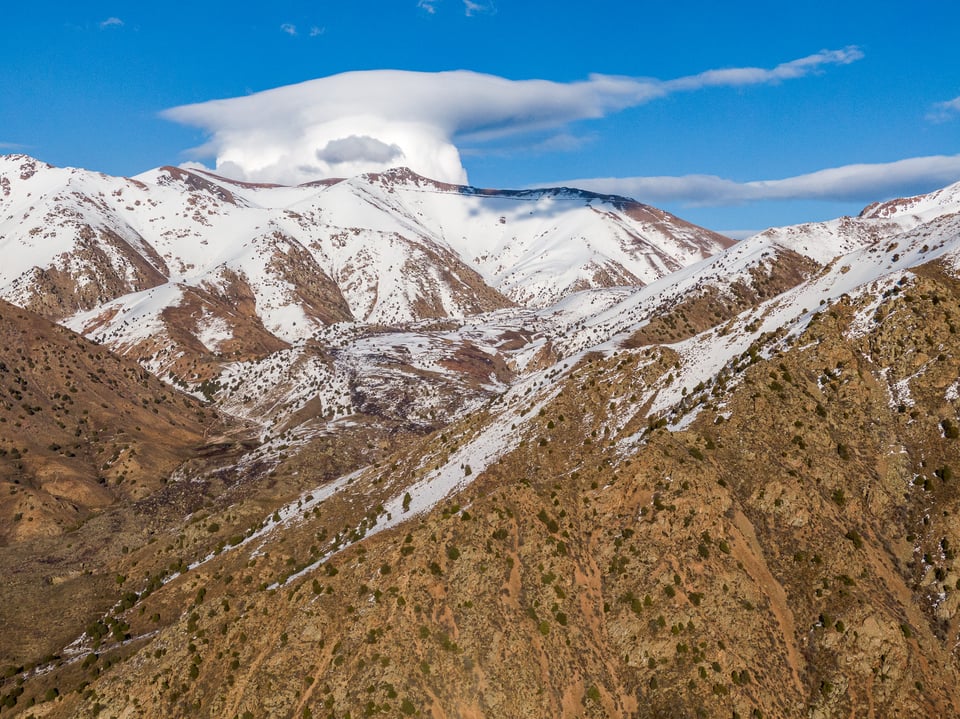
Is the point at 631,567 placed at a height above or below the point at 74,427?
below

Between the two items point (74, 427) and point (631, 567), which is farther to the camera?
point (74, 427)

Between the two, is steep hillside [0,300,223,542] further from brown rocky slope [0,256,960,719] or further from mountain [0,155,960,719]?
brown rocky slope [0,256,960,719]

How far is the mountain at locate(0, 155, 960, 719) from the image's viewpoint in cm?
3988

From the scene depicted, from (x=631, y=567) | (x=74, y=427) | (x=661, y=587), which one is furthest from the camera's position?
(x=74, y=427)

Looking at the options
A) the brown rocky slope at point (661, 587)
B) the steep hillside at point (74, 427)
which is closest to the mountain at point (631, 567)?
the brown rocky slope at point (661, 587)

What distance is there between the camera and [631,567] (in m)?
45.0

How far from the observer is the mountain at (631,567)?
3988 centimetres

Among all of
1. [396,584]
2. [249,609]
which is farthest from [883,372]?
[249,609]

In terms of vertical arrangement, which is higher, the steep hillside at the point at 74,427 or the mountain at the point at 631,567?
the steep hillside at the point at 74,427

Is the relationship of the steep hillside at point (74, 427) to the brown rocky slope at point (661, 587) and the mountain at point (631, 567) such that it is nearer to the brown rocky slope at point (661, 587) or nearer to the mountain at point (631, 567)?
the mountain at point (631, 567)

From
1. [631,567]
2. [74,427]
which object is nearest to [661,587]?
[631,567]

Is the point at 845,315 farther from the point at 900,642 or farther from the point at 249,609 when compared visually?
the point at 249,609

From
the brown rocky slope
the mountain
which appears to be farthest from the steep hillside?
the brown rocky slope

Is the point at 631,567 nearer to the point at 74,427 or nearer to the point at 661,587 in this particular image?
the point at 661,587
